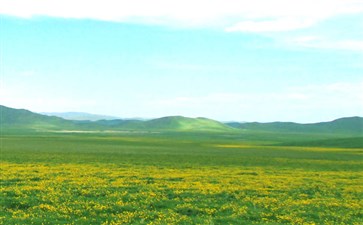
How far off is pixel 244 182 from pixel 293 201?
9629 millimetres

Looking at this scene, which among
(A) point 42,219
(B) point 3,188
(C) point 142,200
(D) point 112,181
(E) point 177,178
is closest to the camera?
(A) point 42,219

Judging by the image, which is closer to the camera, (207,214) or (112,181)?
(207,214)

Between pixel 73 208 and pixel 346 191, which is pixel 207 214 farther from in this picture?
pixel 346 191

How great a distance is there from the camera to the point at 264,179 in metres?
41.6

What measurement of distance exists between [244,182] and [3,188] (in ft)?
61.9

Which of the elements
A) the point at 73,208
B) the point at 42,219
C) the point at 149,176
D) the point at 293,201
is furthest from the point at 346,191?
the point at 42,219

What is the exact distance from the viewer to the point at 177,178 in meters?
40.7

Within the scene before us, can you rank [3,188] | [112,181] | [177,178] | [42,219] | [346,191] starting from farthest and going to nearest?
[177,178] → [112,181] → [346,191] → [3,188] → [42,219]

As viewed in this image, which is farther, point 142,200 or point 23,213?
point 142,200

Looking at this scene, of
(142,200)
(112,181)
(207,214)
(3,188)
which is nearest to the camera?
(207,214)

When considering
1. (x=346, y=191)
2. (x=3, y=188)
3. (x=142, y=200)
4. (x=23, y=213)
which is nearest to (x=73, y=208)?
(x=23, y=213)

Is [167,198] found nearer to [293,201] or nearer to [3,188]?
[293,201]

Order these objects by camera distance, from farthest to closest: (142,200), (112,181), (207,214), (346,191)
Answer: (112,181), (346,191), (142,200), (207,214)

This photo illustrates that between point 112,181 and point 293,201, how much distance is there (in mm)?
15174
